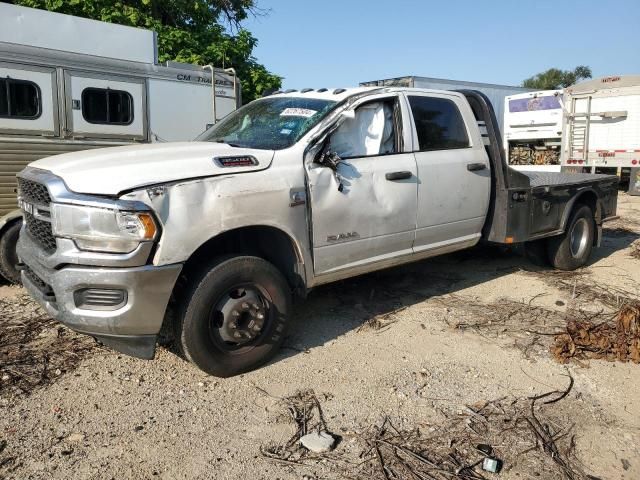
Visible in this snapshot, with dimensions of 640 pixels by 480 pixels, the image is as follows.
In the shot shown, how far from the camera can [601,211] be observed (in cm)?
725

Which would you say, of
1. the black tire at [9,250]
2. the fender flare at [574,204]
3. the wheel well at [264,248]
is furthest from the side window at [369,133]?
the black tire at [9,250]

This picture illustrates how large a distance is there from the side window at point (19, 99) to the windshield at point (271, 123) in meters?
2.61

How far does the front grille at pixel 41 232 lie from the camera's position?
3654 millimetres

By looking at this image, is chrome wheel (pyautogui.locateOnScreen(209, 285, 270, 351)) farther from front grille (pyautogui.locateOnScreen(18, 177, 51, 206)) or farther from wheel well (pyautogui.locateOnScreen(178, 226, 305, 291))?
front grille (pyautogui.locateOnScreen(18, 177, 51, 206))

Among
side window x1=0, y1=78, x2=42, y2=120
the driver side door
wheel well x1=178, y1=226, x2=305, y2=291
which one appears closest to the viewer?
wheel well x1=178, y1=226, x2=305, y2=291

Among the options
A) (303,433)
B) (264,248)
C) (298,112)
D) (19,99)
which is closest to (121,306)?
(264,248)

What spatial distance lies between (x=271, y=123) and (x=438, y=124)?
165 cm

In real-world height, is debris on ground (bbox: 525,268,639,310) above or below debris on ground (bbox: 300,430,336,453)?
above

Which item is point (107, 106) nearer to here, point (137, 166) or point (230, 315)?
point (137, 166)

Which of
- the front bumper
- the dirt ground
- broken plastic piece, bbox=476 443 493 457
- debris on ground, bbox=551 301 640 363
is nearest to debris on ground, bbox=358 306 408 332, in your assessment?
the dirt ground

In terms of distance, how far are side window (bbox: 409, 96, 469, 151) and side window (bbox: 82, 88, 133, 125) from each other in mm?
4058

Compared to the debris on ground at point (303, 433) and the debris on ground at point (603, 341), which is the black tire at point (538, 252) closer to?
the debris on ground at point (603, 341)

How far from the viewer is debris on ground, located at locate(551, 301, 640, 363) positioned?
4.42 metres

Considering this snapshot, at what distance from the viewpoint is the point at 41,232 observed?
380 cm
